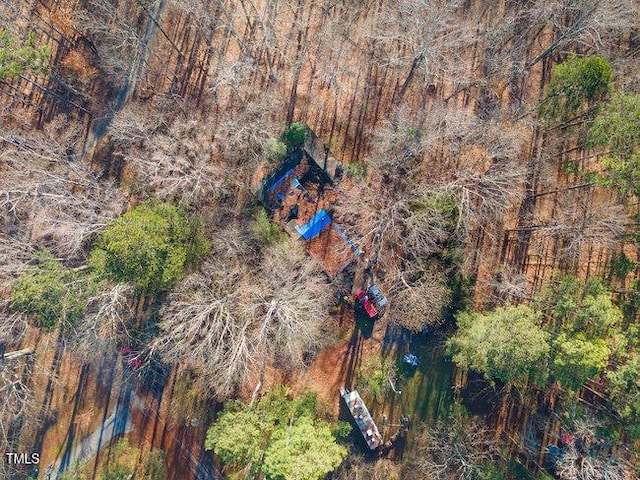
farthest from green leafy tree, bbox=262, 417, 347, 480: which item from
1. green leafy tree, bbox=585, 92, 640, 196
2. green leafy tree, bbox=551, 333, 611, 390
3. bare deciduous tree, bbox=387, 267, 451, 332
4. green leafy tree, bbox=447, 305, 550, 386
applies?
green leafy tree, bbox=585, 92, 640, 196

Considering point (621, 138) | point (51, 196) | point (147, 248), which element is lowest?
point (147, 248)

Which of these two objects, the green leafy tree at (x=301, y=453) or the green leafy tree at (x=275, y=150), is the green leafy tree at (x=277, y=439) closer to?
the green leafy tree at (x=301, y=453)

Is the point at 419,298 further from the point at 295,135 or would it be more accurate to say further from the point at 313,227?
the point at 295,135

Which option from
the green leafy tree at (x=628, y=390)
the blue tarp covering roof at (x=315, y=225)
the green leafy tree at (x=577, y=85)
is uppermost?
the green leafy tree at (x=577, y=85)

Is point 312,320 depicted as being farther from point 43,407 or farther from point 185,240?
point 43,407

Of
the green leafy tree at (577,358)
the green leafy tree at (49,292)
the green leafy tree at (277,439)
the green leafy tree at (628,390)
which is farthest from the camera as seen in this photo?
the green leafy tree at (277,439)

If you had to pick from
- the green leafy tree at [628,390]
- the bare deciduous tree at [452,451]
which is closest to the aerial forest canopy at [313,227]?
the bare deciduous tree at [452,451]

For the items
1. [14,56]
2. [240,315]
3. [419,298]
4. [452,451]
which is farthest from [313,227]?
[14,56]
